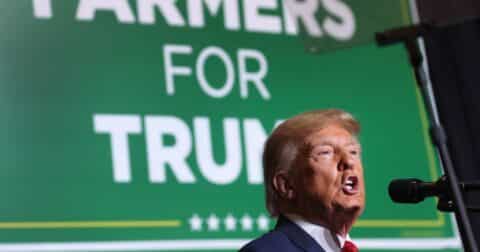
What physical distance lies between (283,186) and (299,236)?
143 millimetres

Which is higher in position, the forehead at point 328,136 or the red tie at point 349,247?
the forehead at point 328,136

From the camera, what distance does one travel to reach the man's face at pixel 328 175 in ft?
8.83

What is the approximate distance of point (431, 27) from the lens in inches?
73.3

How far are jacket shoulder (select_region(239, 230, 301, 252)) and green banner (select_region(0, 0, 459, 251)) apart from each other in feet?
2.27

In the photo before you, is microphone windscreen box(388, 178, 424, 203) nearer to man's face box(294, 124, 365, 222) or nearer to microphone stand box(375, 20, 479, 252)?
microphone stand box(375, 20, 479, 252)

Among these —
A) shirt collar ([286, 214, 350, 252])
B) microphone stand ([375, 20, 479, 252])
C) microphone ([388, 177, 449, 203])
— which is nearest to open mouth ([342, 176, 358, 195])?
shirt collar ([286, 214, 350, 252])

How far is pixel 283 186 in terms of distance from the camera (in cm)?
275

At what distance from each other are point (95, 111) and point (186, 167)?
0.34 m

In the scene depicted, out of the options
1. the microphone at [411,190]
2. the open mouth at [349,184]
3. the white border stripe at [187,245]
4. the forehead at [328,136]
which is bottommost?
the white border stripe at [187,245]

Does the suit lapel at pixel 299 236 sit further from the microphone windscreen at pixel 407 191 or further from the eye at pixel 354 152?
the microphone windscreen at pixel 407 191

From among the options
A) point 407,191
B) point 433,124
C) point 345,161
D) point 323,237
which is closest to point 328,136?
point 345,161

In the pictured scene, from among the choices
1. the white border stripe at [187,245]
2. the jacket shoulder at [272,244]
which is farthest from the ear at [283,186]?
the white border stripe at [187,245]

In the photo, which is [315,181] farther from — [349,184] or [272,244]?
[272,244]

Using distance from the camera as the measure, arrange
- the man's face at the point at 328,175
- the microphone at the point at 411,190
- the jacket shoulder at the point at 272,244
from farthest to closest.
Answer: the man's face at the point at 328,175
the jacket shoulder at the point at 272,244
the microphone at the point at 411,190
